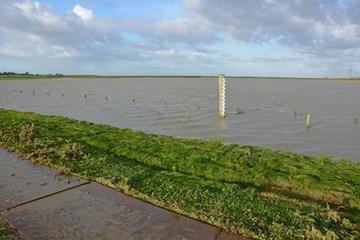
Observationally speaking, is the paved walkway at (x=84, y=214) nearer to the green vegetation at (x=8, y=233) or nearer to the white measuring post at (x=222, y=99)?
the green vegetation at (x=8, y=233)

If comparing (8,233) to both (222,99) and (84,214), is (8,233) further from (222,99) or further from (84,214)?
(222,99)

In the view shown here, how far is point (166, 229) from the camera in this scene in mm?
4305

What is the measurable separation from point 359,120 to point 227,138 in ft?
50.4

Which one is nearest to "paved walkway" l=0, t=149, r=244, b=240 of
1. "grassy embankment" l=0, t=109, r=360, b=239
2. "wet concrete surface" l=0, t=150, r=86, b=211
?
"wet concrete surface" l=0, t=150, r=86, b=211

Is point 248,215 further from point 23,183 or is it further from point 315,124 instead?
point 315,124

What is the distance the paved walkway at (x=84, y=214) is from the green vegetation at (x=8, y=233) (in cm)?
9

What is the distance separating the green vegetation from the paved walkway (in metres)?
0.09

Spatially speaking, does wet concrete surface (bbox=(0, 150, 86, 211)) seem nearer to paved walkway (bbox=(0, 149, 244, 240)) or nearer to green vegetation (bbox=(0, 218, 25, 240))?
paved walkway (bbox=(0, 149, 244, 240))

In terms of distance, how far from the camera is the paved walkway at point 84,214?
4.21m

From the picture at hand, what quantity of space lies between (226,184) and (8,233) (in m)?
3.92

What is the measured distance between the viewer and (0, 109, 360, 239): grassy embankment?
4562mm

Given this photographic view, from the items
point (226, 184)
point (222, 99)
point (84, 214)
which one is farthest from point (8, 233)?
point (222, 99)

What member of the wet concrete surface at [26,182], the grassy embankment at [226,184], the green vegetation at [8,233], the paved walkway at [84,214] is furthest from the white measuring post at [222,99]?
the green vegetation at [8,233]

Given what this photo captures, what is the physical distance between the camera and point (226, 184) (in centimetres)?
655
